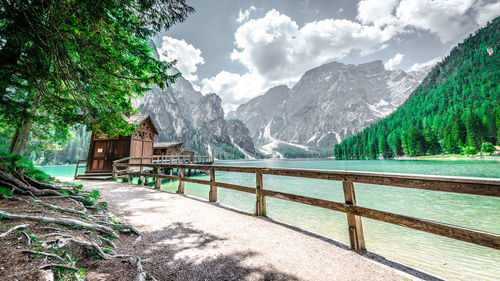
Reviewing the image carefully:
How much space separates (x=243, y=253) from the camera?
3.05m

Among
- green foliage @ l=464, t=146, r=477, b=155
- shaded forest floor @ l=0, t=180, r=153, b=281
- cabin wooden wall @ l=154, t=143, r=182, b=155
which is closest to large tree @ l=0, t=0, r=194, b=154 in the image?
shaded forest floor @ l=0, t=180, r=153, b=281

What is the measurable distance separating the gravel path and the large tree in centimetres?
324

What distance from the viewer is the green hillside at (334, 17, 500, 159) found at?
6334 centimetres

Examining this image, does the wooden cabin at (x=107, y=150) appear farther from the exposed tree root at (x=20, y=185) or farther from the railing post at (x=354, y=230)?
the railing post at (x=354, y=230)

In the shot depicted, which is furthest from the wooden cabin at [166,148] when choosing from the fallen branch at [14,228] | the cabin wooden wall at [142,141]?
the fallen branch at [14,228]

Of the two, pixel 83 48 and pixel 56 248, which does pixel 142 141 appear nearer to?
pixel 83 48

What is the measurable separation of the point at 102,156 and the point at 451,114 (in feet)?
384

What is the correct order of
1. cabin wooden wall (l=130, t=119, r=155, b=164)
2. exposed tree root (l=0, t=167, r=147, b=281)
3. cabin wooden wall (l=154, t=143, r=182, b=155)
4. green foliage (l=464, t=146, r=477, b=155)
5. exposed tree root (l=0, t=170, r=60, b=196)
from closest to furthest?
exposed tree root (l=0, t=167, r=147, b=281), exposed tree root (l=0, t=170, r=60, b=196), cabin wooden wall (l=130, t=119, r=155, b=164), cabin wooden wall (l=154, t=143, r=182, b=155), green foliage (l=464, t=146, r=477, b=155)

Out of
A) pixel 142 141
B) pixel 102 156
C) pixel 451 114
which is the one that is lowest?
pixel 102 156

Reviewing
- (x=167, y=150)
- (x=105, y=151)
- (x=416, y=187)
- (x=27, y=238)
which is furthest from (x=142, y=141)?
(x=416, y=187)

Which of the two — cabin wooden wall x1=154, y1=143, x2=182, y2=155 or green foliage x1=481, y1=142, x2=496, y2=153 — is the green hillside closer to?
green foliage x1=481, y1=142, x2=496, y2=153

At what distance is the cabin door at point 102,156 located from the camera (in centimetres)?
1958

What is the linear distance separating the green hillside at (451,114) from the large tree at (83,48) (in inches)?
3564

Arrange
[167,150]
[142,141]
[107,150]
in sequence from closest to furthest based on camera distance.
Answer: [107,150], [142,141], [167,150]
